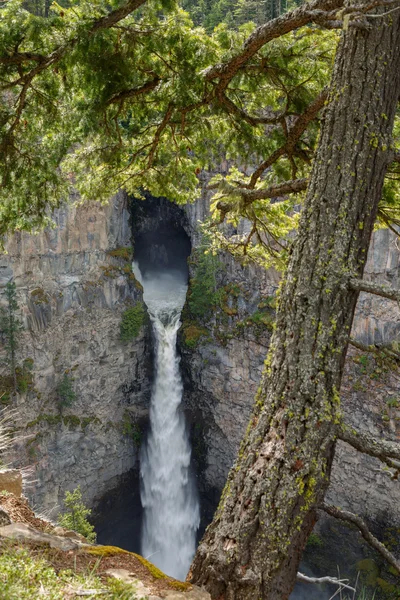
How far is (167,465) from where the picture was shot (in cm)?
2000

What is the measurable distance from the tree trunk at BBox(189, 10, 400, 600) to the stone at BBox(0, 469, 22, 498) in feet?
7.70

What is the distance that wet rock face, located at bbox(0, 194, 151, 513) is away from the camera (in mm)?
16844

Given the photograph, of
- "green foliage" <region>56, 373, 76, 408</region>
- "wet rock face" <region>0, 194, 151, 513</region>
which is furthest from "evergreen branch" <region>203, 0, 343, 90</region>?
"green foliage" <region>56, 373, 76, 408</region>

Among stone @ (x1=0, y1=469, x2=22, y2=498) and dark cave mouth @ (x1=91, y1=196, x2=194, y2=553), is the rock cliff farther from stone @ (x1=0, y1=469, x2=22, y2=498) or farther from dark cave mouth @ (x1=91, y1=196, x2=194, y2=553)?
stone @ (x1=0, y1=469, x2=22, y2=498)

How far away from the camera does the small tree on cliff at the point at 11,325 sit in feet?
51.4

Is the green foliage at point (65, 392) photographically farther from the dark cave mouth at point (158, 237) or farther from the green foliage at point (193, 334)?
the dark cave mouth at point (158, 237)

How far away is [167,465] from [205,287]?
811 cm

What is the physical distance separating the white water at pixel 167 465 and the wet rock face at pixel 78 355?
0.67 metres

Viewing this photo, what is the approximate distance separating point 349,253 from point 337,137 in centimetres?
69

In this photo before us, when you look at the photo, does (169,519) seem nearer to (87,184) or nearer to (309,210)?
(87,184)

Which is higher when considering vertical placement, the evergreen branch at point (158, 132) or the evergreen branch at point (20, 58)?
the evergreen branch at point (20, 58)

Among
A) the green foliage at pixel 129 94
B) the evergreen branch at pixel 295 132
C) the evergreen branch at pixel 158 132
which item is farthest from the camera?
the evergreen branch at pixel 158 132

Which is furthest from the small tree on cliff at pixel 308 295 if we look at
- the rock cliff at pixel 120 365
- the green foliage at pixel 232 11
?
the green foliage at pixel 232 11

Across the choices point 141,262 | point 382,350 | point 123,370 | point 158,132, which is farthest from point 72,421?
point 382,350
